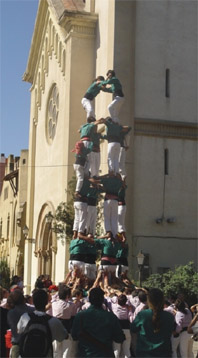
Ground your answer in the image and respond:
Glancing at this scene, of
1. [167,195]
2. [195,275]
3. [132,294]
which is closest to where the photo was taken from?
[132,294]

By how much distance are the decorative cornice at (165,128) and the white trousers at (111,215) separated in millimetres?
11234

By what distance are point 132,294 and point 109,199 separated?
573 centimetres

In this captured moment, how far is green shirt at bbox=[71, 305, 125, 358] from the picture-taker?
7.45 m

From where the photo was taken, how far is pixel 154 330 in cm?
739

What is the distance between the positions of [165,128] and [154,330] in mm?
24003

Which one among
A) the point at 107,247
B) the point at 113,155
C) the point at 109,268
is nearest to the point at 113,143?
the point at 113,155

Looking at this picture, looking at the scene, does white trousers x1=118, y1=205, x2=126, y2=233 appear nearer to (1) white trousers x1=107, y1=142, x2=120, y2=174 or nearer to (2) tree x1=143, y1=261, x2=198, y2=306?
(1) white trousers x1=107, y1=142, x2=120, y2=174

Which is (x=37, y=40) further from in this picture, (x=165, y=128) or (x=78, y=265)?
(x=78, y=265)

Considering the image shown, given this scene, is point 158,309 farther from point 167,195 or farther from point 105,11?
point 105,11

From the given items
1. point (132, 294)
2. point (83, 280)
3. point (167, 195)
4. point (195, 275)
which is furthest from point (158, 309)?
point (167, 195)

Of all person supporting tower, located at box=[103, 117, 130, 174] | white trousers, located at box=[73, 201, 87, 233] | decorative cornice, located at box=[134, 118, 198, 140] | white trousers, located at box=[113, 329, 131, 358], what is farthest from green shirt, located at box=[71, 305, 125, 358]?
decorative cornice, located at box=[134, 118, 198, 140]

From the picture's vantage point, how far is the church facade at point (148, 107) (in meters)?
30.3

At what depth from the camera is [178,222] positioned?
100 feet

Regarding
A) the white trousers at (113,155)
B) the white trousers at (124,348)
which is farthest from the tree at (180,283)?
the white trousers at (124,348)
